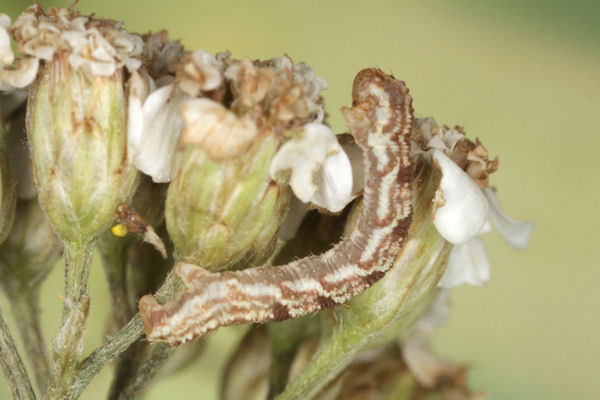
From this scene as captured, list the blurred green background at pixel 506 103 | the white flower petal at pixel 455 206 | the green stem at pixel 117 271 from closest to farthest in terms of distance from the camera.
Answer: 1. the white flower petal at pixel 455 206
2. the green stem at pixel 117 271
3. the blurred green background at pixel 506 103

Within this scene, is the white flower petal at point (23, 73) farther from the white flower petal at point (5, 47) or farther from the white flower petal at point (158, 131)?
the white flower petal at point (158, 131)

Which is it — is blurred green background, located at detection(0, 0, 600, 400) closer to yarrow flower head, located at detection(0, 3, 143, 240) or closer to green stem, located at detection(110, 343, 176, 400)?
green stem, located at detection(110, 343, 176, 400)

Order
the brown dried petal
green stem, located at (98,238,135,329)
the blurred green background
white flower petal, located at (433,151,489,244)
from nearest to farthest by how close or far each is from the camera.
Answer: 1. the brown dried petal
2. white flower petal, located at (433,151,489,244)
3. green stem, located at (98,238,135,329)
4. the blurred green background

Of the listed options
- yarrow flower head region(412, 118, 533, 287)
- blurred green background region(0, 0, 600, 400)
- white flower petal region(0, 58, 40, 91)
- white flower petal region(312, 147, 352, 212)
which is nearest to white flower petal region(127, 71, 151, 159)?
white flower petal region(0, 58, 40, 91)

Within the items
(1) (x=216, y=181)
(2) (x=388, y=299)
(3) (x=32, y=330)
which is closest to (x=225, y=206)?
(1) (x=216, y=181)

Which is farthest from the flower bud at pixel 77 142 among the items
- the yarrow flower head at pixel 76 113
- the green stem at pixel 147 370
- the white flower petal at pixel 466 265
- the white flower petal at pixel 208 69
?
the white flower petal at pixel 466 265

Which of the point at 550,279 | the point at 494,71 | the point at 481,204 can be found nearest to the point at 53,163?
the point at 481,204
